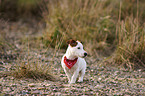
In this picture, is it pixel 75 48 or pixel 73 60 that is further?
pixel 73 60

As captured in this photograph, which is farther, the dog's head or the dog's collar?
the dog's collar

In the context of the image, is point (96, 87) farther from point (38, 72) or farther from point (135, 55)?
point (135, 55)

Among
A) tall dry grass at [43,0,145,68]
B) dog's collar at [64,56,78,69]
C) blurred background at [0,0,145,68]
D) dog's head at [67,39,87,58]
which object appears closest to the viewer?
dog's head at [67,39,87,58]

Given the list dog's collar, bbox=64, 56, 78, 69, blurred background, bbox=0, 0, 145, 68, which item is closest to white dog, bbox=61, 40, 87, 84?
dog's collar, bbox=64, 56, 78, 69

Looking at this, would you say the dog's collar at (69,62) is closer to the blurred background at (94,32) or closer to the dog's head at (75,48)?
the dog's head at (75,48)

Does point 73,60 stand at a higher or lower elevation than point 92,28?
lower

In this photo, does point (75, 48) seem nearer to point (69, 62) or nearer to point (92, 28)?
point (69, 62)

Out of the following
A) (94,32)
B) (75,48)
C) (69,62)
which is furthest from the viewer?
(94,32)

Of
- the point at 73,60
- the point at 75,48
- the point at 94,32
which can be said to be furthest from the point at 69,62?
the point at 94,32

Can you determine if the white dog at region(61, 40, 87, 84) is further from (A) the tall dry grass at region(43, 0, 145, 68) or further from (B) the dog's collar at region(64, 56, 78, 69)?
(A) the tall dry grass at region(43, 0, 145, 68)

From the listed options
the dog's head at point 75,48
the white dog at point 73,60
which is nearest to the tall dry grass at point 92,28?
the white dog at point 73,60

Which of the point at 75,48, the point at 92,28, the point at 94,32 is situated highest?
the point at 92,28

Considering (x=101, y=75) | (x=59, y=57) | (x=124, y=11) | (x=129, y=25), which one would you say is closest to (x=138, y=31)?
(x=129, y=25)

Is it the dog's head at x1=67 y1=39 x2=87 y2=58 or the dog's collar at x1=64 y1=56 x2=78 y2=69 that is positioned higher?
the dog's head at x1=67 y1=39 x2=87 y2=58
